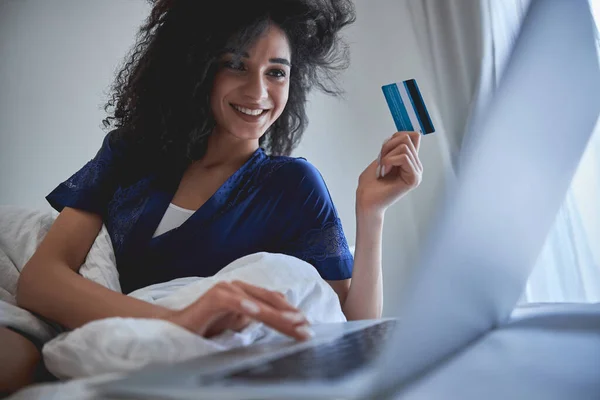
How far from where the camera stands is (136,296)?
2.85ft

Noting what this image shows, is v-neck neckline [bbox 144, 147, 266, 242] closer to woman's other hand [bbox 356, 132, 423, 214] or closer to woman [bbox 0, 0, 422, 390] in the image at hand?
woman [bbox 0, 0, 422, 390]

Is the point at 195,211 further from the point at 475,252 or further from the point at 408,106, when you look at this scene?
the point at 475,252

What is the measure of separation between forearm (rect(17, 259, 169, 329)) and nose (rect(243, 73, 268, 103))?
49 centimetres

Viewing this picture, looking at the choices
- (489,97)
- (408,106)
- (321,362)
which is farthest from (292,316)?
(489,97)

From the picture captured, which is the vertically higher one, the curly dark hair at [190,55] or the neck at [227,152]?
the curly dark hair at [190,55]

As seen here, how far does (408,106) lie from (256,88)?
360mm

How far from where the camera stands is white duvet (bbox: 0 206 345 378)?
551mm

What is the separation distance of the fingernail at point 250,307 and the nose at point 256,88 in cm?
67

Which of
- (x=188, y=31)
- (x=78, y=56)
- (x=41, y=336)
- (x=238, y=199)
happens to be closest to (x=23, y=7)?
(x=78, y=56)

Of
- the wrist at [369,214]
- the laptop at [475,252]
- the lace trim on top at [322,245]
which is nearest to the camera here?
the laptop at [475,252]

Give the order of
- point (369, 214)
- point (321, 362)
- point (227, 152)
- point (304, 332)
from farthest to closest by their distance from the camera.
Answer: point (227, 152) < point (369, 214) < point (304, 332) < point (321, 362)

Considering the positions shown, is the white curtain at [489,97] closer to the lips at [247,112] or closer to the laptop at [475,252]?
the lips at [247,112]

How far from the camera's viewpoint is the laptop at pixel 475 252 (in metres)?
0.36

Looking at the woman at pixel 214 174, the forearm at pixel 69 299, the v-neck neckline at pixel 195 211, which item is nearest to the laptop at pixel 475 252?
the forearm at pixel 69 299
